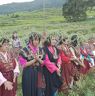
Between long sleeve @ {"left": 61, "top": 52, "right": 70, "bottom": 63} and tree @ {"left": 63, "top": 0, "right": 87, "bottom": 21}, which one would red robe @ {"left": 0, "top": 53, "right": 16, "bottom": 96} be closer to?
long sleeve @ {"left": 61, "top": 52, "right": 70, "bottom": 63}

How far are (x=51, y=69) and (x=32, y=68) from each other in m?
0.87

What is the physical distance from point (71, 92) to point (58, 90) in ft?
1.13

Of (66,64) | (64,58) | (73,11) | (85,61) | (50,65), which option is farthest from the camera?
(73,11)

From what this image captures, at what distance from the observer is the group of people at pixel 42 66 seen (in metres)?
9.09

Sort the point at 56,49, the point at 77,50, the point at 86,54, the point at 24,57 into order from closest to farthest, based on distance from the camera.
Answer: the point at 24,57
the point at 56,49
the point at 77,50
the point at 86,54

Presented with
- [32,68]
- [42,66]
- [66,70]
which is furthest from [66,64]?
[32,68]

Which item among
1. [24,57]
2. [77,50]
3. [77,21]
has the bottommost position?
[77,21]

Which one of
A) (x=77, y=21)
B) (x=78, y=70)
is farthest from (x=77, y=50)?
(x=77, y=21)

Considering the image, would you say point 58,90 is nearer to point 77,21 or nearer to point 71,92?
point 71,92

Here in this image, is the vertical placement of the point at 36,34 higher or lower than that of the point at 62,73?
higher

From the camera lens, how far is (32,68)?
31.6 ft

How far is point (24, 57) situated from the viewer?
9383 mm

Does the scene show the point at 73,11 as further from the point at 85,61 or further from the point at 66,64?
the point at 66,64

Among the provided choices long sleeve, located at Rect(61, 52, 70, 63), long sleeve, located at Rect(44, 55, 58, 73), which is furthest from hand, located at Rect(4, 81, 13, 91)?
long sleeve, located at Rect(61, 52, 70, 63)
